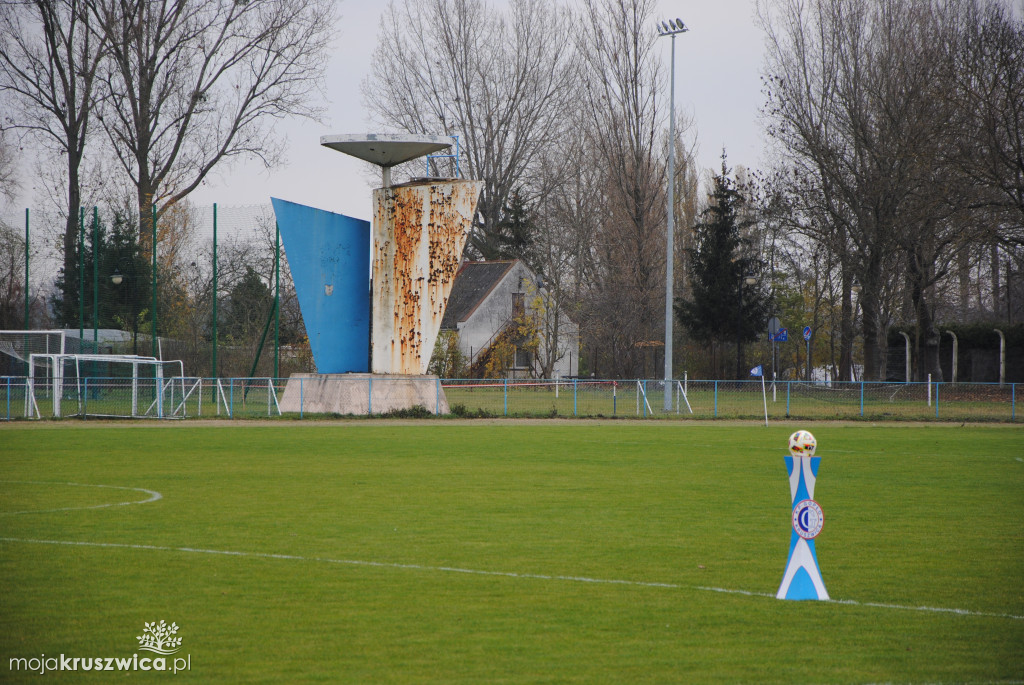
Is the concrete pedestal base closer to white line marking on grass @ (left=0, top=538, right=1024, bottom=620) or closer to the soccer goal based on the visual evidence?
the soccer goal

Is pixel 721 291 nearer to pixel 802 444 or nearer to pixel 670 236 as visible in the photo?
pixel 670 236

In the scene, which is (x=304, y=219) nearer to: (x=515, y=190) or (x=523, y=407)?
(x=523, y=407)

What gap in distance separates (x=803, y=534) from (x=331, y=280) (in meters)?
23.0

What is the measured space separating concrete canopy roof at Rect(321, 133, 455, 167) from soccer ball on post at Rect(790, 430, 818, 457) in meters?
21.5

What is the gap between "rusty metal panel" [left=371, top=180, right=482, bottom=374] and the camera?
2825cm

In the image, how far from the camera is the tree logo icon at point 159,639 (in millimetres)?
5789

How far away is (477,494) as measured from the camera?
12867mm

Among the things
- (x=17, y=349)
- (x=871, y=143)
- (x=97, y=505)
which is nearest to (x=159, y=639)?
(x=97, y=505)

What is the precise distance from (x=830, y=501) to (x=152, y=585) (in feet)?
28.2

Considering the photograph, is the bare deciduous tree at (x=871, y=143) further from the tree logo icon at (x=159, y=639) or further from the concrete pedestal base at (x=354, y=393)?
the tree logo icon at (x=159, y=639)

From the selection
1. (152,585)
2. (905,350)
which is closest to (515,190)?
(905,350)

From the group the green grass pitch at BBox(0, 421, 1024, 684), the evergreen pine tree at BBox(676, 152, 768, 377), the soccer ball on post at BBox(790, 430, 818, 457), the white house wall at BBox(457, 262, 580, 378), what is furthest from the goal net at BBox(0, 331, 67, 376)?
the evergreen pine tree at BBox(676, 152, 768, 377)

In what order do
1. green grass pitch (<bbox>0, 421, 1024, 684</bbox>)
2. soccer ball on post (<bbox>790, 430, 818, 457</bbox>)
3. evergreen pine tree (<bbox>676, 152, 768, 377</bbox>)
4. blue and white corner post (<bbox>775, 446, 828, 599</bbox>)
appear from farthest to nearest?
1. evergreen pine tree (<bbox>676, 152, 768, 377</bbox>)
2. blue and white corner post (<bbox>775, 446, 828, 599</bbox>)
3. soccer ball on post (<bbox>790, 430, 818, 457</bbox>)
4. green grass pitch (<bbox>0, 421, 1024, 684</bbox>)

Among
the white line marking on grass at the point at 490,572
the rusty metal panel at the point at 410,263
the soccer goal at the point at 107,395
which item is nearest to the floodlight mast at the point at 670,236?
the rusty metal panel at the point at 410,263
